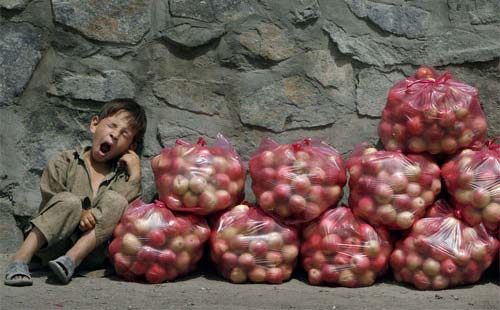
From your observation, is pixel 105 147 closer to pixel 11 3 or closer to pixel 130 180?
pixel 130 180

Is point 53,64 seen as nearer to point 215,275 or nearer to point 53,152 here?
point 53,152

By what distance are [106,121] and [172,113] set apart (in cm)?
28

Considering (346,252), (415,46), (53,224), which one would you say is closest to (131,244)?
(53,224)

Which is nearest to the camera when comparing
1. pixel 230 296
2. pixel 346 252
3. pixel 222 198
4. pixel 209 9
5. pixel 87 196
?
pixel 230 296

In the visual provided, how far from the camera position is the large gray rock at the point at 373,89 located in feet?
12.4

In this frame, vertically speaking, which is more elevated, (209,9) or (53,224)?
(209,9)

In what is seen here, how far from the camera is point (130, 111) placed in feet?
12.4

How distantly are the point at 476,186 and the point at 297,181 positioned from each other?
67cm

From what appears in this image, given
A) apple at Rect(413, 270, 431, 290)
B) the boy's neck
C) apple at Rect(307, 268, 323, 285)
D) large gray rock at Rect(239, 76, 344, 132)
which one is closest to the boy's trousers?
the boy's neck

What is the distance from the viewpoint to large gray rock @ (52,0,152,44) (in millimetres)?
3781

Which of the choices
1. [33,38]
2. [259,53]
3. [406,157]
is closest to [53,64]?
[33,38]

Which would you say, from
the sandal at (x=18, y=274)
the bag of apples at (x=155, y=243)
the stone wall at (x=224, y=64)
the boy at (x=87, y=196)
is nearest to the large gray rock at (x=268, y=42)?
→ the stone wall at (x=224, y=64)

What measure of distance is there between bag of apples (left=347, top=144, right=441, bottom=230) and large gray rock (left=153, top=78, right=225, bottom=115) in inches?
28.3

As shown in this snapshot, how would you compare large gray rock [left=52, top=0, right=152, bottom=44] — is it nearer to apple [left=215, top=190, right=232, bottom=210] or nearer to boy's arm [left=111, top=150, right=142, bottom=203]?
boy's arm [left=111, top=150, right=142, bottom=203]
